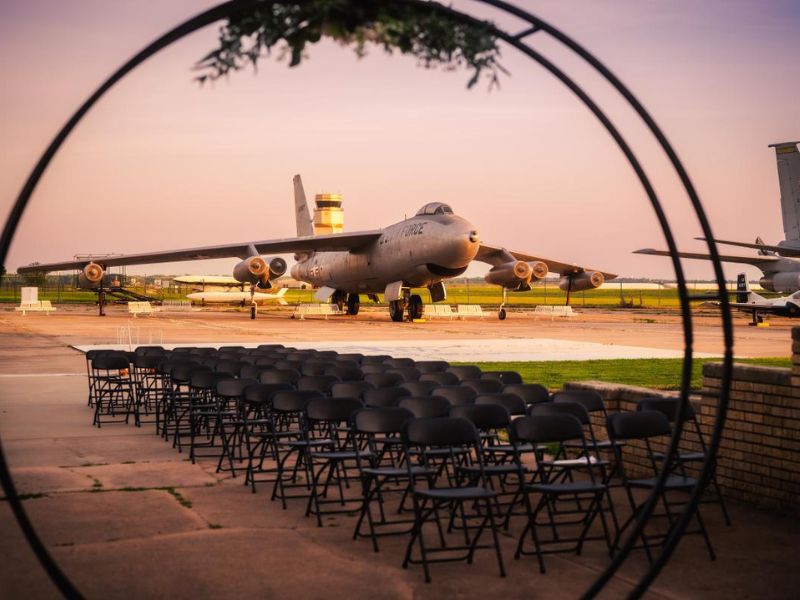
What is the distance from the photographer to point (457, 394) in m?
8.51

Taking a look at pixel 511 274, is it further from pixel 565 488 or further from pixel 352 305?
pixel 565 488

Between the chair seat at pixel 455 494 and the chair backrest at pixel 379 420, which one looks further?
the chair backrest at pixel 379 420

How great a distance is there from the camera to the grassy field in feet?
52.1

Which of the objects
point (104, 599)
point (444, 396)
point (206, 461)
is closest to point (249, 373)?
point (206, 461)

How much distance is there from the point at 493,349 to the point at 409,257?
1106 cm

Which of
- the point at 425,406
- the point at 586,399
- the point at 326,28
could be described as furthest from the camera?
the point at 586,399

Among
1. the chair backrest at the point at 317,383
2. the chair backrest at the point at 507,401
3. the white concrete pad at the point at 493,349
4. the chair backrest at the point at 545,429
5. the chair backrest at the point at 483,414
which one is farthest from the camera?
the white concrete pad at the point at 493,349

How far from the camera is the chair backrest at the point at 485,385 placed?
931 centimetres

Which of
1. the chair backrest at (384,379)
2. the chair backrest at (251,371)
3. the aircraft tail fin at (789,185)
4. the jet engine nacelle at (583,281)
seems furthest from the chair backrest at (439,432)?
the jet engine nacelle at (583,281)

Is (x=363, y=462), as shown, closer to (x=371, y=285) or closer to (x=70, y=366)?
(x=70, y=366)

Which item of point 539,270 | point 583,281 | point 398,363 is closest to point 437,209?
point 539,270

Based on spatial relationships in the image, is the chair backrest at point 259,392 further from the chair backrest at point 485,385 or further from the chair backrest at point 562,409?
the chair backrest at point 562,409

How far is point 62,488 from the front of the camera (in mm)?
7898

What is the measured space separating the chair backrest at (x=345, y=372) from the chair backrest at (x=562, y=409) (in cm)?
383
